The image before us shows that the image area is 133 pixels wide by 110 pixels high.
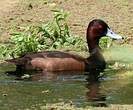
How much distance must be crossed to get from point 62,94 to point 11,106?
1177 millimetres

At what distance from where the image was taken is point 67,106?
802 centimetres

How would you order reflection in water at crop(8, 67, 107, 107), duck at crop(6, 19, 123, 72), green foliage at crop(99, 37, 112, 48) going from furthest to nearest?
1. green foliage at crop(99, 37, 112, 48)
2. duck at crop(6, 19, 123, 72)
3. reflection in water at crop(8, 67, 107, 107)

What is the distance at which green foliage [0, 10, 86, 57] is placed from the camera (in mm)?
12711

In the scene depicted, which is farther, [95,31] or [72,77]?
[95,31]

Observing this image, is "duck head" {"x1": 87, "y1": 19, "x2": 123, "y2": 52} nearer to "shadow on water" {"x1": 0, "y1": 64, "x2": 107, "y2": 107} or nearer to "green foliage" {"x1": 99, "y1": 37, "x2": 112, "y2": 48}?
"green foliage" {"x1": 99, "y1": 37, "x2": 112, "y2": 48}

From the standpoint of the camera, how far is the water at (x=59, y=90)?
8.30 meters

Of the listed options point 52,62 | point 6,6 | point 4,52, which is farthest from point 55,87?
point 6,6

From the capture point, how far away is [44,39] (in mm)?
13695

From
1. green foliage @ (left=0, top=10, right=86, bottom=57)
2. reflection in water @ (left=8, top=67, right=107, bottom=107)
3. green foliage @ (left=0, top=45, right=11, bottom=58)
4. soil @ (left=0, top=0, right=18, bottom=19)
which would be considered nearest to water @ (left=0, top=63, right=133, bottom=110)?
reflection in water @ (left=8, top=67, right=107, bottom=107)

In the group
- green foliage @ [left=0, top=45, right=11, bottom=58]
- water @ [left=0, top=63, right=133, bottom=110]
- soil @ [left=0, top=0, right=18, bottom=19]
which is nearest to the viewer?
water @ [left=0, top=63, right=133, bottom=110]

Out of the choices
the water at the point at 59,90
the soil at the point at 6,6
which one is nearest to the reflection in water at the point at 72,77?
the water at the point at 59,90

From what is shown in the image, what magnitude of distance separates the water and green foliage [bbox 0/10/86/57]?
1.77 meters

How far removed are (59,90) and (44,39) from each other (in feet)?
15.1

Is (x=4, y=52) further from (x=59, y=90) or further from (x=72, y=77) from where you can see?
(x=59, y=90)
